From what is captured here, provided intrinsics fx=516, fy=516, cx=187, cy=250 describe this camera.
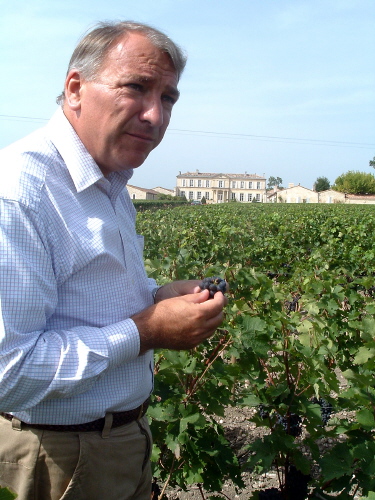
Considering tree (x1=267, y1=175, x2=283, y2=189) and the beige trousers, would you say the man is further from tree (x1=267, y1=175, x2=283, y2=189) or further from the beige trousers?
tree (x1=267, y1=175, x2=283, y2=189)

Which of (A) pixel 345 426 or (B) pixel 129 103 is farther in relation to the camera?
(A) pixel 345 426

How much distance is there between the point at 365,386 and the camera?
1.96m

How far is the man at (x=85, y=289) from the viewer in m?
1.25

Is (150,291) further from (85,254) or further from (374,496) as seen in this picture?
(374,496)

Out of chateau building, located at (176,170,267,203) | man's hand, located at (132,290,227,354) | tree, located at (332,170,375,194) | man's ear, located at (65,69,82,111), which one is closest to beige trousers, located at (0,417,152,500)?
man's hand, located at (132,290,227,354)

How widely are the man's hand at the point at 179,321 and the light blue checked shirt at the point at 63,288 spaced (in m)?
0.05

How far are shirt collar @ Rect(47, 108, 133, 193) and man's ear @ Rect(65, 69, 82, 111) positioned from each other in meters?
0.05

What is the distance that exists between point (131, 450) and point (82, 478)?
8.1 inches

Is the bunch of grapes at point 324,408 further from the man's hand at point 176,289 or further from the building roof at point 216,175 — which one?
the building roof at point 216,175

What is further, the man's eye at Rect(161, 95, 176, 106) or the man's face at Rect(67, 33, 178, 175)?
the man's eye at Rect(161, 95, 176, 106)

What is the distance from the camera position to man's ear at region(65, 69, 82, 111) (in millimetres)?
1497

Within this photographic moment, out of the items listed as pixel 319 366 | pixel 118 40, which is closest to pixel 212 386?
pixel 319 366

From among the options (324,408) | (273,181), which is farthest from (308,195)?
(324,408)

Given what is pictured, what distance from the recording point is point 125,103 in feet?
4.75
